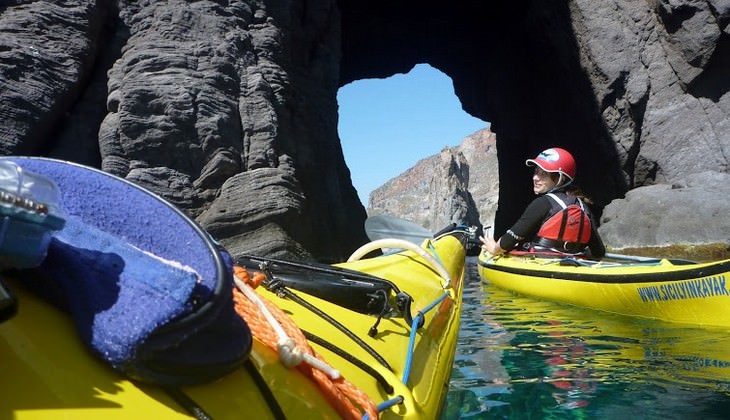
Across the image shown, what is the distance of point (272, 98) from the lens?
11.9 metres

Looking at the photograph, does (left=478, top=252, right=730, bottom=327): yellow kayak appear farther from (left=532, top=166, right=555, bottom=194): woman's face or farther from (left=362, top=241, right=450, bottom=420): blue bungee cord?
(left=362, top=241, right=450, bottom=420): blue bungee cord

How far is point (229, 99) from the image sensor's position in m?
11.2

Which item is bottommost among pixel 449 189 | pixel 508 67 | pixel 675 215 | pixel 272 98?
pixel 449 189

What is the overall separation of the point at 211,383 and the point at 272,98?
11.4 m

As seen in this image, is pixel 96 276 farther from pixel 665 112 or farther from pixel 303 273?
pixel 665 112

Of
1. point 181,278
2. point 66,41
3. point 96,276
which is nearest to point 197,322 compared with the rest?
point 181,278

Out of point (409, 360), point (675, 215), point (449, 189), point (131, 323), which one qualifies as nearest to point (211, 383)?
point (131, 323)

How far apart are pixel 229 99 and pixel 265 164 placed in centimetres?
153

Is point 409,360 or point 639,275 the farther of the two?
point 639,275

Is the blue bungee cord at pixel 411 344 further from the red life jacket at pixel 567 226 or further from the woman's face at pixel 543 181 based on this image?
the woman's face at pixel 543 181

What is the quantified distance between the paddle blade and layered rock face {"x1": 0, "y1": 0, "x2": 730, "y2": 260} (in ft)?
4.04

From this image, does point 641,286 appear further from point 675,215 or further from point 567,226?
point 675,215

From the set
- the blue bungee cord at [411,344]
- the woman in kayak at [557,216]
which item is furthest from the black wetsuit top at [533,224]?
the blue bungee cord at [411,344]

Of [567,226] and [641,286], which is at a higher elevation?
[567,226]
